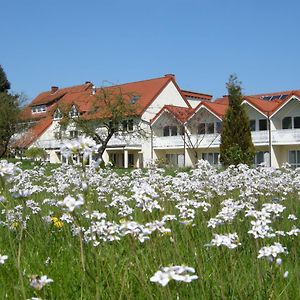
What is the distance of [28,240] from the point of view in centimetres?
529

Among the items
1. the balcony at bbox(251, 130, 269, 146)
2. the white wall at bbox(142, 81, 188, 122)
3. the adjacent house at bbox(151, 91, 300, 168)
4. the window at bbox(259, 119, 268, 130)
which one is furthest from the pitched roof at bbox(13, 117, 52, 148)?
the balcony at bbox(251, 130, 269, 146)

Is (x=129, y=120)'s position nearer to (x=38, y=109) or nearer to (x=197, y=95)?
(x=197, y=95)

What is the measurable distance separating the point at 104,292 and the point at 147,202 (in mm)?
741

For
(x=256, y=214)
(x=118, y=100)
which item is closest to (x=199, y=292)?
(x=256, y=214)

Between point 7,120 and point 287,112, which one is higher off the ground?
point 7,120

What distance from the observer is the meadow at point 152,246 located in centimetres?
253

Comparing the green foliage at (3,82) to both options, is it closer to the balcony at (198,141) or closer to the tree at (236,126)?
the balcony at (198,141)

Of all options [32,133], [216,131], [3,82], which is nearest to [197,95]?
[216,131]

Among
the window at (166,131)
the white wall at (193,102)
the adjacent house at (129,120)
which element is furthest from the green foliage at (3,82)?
the window at (166,131)

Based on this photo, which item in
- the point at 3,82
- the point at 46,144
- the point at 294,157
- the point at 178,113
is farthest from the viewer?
the point at 3,82

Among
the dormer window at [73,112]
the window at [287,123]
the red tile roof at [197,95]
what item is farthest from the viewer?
the red tile roof at [197,95]

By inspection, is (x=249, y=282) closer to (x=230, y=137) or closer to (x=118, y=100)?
(x=230, y=137)

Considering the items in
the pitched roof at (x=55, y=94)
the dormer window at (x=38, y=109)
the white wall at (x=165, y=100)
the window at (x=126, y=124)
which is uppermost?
the pitched roof at (x=55, y=94)

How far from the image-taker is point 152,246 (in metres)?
3.06
